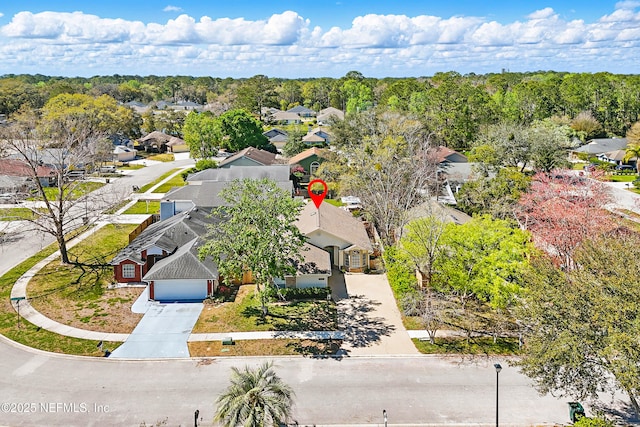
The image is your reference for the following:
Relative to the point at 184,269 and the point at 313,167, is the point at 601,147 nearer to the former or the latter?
the point at 313,167

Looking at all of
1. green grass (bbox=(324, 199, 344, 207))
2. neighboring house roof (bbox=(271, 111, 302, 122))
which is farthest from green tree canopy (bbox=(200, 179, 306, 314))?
neighboring house roof (bbox=(271, 111, 302, 122))

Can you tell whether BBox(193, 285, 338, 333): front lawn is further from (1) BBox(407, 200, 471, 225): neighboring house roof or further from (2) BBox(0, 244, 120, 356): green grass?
(1) BBox(407, 200, 471, 225): neighboring house roof

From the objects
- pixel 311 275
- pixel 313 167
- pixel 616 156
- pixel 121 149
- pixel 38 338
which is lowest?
pixel 38 338

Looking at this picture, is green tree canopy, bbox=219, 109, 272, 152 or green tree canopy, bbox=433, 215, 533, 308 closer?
green tree canopy, bbox=433, 215, 533, 308

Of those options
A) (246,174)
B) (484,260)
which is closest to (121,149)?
(246,174)

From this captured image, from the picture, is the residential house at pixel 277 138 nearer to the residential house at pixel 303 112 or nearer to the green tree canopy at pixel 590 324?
the residential house at pixel 303 112

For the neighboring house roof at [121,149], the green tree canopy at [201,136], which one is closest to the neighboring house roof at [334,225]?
the green tree canopy at [201,136]
